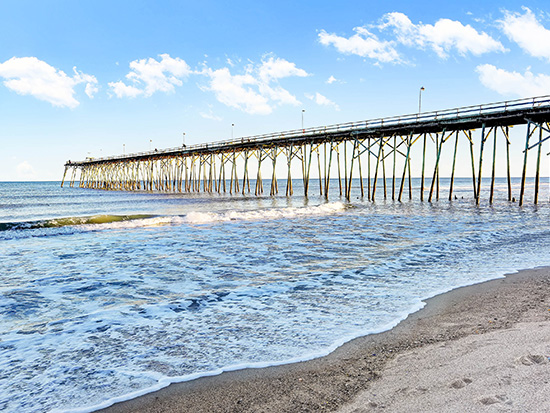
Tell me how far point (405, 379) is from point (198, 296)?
140 inches

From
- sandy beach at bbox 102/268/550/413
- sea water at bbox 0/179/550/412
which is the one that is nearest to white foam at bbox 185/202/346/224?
sea water at bbox 0/179/550/412

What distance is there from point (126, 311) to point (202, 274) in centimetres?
212

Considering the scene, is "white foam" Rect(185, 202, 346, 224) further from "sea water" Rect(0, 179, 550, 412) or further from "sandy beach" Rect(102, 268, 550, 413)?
Answer: "sandy beach" Rect(102, 268, 550, 413)

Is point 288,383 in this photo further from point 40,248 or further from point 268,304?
point 40,248

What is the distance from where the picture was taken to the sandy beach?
8.27 feet

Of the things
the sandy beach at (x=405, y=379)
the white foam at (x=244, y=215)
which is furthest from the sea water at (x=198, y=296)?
the white foam at (x=244, y=215)

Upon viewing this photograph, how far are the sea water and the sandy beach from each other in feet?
0.84

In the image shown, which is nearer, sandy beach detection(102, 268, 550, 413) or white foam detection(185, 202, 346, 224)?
sandy beach detection(102, 268, 550, 413)

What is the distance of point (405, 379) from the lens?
2.88 metres

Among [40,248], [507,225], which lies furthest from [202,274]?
[507,225]

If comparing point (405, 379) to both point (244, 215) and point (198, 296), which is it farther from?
point (244, 215)

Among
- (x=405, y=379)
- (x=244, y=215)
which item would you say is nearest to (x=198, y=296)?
(x=405, y=379)

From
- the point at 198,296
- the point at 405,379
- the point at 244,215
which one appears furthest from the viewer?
the point at 244,215

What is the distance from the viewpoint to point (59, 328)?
175 inches
